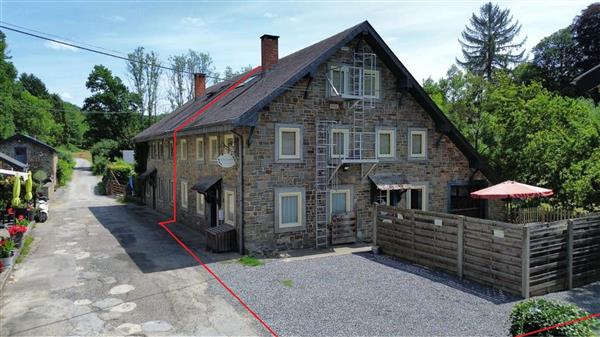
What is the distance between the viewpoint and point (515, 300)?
10.4 m

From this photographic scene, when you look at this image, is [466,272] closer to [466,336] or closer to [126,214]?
[466,336]

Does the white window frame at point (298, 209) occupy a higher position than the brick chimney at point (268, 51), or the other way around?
the brick chimney at point (268, 51)

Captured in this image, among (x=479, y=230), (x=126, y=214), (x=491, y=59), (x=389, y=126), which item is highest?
(x=491, y=59)

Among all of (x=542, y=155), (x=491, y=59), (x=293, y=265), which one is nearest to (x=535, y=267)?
(x=293, y=265)

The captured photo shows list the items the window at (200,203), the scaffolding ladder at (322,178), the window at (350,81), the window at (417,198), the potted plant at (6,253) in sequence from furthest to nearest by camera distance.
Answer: the window at (200,203) → the window at (417,198) → the window at (350,81) → the scaffolding ladder at (322,178) → the potted plant at (6,253)

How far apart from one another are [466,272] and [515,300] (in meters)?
1.85

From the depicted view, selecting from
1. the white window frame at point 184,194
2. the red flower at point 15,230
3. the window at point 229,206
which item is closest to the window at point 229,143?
the window at point 229,206

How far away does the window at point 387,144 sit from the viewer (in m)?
18.5

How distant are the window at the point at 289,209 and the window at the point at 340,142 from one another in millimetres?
2212

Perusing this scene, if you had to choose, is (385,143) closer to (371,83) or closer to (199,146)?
(371,83)

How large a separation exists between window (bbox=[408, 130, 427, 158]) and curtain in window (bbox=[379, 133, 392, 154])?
123 centimetres

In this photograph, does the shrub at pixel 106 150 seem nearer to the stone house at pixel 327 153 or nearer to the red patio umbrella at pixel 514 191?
the stone house at pixel 327 153

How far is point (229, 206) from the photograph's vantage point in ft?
55.3

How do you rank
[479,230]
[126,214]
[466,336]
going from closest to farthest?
[466,336] → [479,230] → [126,214]
